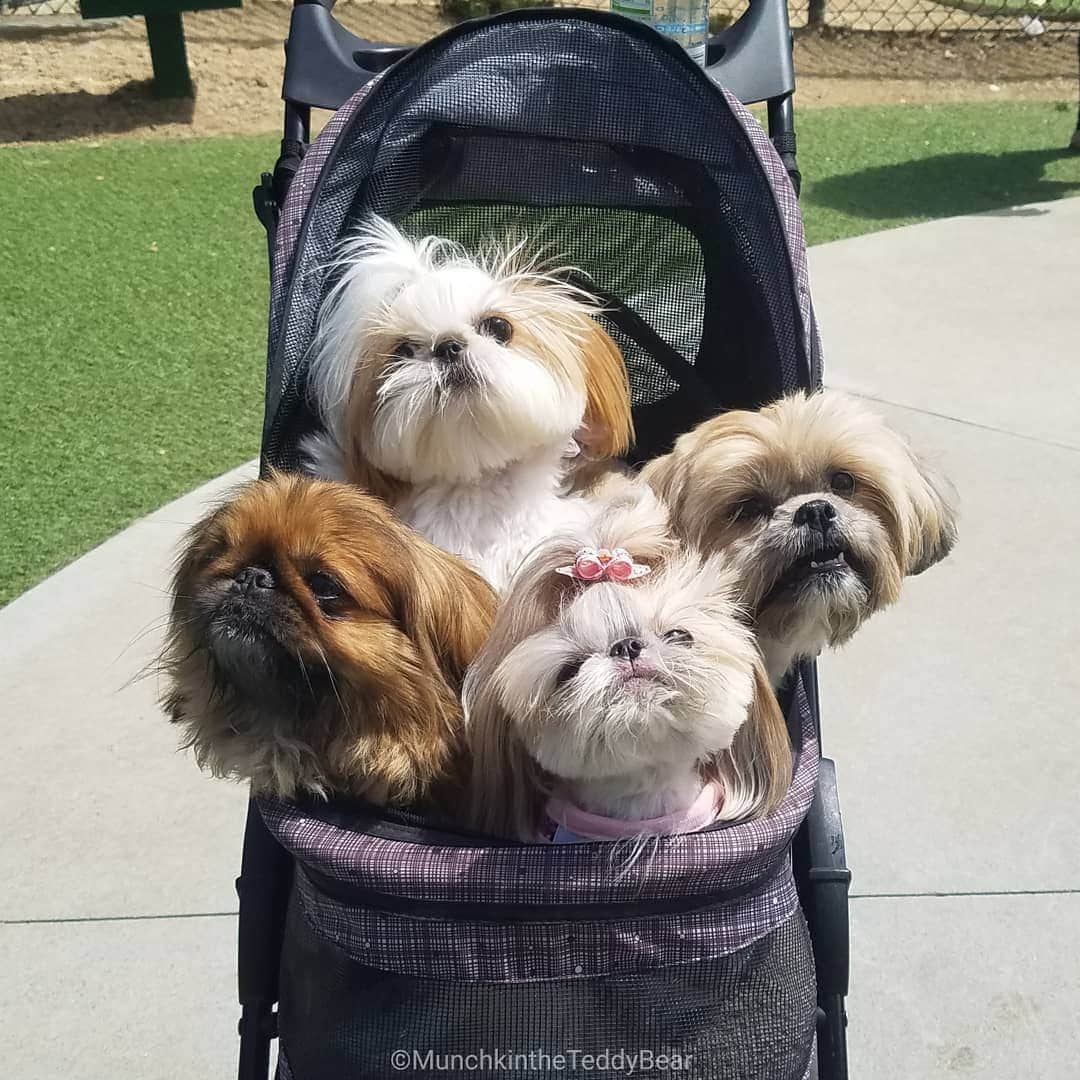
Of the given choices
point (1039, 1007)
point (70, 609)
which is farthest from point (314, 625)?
point (70, 609)

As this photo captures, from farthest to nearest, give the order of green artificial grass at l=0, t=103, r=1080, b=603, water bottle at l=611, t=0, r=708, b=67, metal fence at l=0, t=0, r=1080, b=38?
1. metal fence at l=0, t=0, r=1080, b=38
2. green artificial grass at l=0, t=103, r=1080, b=603
3. water bottle at l=611, t=0, r=708, b=67

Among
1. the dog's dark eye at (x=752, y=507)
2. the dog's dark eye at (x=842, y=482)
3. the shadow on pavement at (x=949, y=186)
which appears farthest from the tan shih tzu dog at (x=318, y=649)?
the shadow on pavement at (x=949, y=186)

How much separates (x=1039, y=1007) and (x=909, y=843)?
52cm

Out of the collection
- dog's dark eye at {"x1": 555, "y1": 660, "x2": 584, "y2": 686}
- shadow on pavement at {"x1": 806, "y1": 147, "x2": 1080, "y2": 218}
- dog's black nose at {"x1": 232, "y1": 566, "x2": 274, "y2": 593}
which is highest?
dog's black nose at {"x1": 232, "y1": 566, "x2": 274, "y2": 593}

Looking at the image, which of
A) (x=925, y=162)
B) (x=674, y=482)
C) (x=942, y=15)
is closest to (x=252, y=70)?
(x=925, y=162)

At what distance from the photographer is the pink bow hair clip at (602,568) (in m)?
1.60

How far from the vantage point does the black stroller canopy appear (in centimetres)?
218

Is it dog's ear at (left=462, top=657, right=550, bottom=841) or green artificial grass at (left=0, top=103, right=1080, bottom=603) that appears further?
green artificial grass at (left=0, top=103, right=1080, bottom=603)

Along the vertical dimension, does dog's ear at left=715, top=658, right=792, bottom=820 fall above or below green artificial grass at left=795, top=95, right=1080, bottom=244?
above

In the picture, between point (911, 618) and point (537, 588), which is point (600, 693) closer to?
point (537, 588)

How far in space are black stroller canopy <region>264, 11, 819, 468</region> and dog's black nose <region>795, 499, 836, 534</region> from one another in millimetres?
335

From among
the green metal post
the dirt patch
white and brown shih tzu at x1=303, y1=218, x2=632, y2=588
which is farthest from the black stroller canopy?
the green metal post

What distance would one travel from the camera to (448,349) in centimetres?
208

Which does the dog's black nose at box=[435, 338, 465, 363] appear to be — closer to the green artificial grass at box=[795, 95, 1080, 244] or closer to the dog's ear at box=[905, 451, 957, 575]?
the dog's ear at box=[905, 451, 957, 575]
